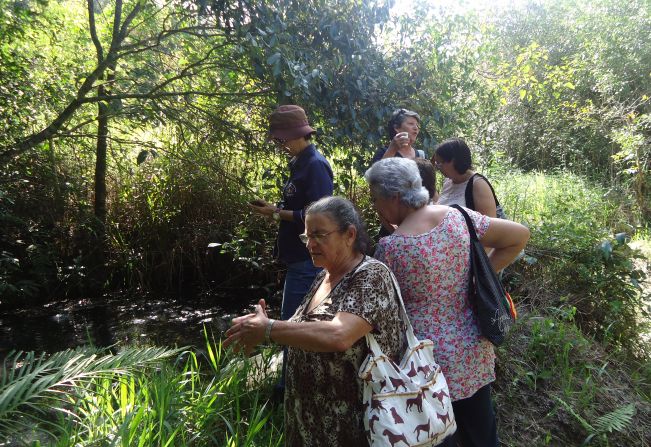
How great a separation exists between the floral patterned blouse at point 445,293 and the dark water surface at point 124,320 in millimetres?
3634

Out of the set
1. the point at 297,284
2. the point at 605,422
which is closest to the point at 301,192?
the point at 297,284

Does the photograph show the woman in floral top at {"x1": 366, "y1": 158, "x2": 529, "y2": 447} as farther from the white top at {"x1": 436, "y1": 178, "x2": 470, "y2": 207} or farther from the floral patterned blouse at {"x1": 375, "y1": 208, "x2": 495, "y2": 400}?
the white top at {"x1": 436, "y1": 178, "x2": 470, "y2": 207}

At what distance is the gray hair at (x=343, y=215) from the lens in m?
1.85

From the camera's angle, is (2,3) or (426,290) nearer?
(426,290)

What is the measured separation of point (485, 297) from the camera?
1966 mm

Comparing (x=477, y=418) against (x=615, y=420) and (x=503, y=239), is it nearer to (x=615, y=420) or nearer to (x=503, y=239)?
(x=503, y=239)

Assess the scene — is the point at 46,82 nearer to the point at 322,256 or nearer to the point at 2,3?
the point at 2,3

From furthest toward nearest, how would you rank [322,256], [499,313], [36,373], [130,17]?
[130,17]
[36,373]
[499,313]
[322,256]

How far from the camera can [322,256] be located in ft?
6.07

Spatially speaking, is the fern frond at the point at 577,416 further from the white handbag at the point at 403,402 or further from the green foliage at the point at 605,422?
the white handbag at the point at 403,402

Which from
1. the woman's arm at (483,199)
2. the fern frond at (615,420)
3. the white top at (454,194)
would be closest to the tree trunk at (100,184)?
the white top at (454,194)

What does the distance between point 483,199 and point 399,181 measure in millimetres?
1035

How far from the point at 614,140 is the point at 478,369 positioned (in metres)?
10.8

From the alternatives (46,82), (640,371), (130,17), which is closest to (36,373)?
(130,17)
